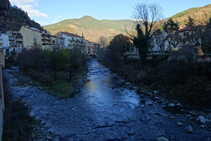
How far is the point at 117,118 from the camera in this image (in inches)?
404

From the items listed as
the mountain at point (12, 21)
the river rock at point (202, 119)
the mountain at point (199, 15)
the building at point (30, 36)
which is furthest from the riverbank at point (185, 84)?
the mountain at point (12, 21)

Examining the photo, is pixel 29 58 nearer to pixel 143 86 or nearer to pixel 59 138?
pixel 143 86

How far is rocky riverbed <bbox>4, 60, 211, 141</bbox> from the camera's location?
26.5 ft

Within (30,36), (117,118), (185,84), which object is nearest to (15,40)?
(30,36)

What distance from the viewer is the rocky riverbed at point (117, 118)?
318 inches

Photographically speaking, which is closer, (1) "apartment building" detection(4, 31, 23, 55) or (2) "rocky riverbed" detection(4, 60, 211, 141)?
(2) "rocky riverbed" detection(4, 60, 211, 141)

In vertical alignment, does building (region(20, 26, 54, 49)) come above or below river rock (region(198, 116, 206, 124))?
above

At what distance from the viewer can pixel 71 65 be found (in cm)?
2216

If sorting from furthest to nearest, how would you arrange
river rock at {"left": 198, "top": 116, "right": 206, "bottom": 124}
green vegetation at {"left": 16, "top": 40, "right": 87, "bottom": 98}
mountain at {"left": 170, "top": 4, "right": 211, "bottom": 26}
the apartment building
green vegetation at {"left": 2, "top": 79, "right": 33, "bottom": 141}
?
the apartment building → mountain at {"left": 170, "top": 4, "right": 211, "bottom": 26} → green vegetation at {"left": 16, "top": 40, "right": 87, "bottom": 98} → river rock at {"left": 198, "top": 116, "right": 206, "bottom": 124} → green vegetation at {"left": 2, "top": 79, "right": 33, "bottom": 141}

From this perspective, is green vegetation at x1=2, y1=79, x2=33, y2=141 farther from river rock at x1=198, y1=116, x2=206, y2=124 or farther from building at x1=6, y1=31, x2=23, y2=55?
building at x1=6, y1=31, x2=23, y2=55

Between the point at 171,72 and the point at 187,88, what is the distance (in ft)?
9.70

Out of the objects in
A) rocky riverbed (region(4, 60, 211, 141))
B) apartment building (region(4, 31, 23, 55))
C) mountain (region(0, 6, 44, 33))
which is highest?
mountain (region(0, 6, 44, 33))

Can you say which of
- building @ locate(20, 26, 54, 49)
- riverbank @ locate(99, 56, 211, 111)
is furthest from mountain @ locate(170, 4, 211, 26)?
building @ locate(20, 26, 54, 49)

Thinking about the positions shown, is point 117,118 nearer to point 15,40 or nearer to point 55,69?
point 55,69
